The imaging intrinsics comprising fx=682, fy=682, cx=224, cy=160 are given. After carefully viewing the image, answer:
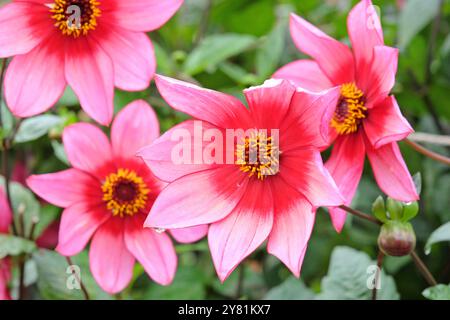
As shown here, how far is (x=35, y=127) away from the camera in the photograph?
0.87 m

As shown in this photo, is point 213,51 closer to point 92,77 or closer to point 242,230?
point 92,77

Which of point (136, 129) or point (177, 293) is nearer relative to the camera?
point (136, 129)

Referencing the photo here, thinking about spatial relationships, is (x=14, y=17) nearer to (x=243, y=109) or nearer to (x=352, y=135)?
(x=243, y=109)

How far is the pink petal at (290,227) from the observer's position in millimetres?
645

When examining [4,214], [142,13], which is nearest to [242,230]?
[142,13]

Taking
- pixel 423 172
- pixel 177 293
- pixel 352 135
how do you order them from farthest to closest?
1. pixel 423 172
2. pixel 177 293
3. pixel 352 135

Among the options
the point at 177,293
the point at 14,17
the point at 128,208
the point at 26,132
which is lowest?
the point at 177,293

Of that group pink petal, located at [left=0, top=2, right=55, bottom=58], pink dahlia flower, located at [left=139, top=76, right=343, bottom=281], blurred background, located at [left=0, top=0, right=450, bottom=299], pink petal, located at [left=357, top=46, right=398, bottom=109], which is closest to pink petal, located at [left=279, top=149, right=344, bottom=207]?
pink dahlia flower, located at [left=139, top=76, right=343, bottom=281]

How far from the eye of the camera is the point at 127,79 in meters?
0.76

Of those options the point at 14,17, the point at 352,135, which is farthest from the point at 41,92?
the point at 352,135

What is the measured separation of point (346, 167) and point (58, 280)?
41 centimetres

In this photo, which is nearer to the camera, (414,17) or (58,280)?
(58,280)

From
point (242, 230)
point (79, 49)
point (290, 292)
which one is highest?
point (79, 49)
